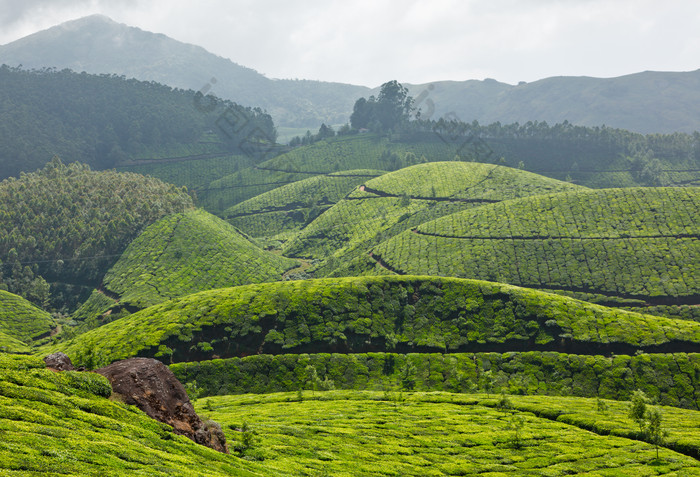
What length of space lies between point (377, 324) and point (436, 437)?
44.7 m

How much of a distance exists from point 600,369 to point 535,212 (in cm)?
10132

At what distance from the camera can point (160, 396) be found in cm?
3831

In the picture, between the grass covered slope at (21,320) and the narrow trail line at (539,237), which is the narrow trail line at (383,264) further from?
the grass covered slope at (21,320)

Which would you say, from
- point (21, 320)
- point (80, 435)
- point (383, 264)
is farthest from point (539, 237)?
point (21, 320)

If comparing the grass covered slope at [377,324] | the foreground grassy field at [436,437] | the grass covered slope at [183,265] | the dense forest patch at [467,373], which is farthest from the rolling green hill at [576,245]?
the foreground grassy field at [436,437]

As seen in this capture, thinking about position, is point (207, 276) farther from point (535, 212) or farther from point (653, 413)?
point (653, 413)

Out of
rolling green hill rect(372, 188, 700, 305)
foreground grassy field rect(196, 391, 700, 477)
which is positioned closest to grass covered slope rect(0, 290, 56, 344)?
foreground grassy field rect(196, 391, 700, 477)

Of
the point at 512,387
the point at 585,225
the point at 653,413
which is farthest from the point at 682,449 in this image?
the point at 585,225

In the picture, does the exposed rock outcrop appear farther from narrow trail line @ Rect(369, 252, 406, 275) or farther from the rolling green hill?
narrow trail line @ Rect(369, 252, 406, 275)

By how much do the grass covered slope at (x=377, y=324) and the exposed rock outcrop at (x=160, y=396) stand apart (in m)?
51.2

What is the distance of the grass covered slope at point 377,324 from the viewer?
90062mm

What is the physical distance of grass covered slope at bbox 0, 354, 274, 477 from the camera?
23469mm

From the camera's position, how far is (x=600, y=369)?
83562 millimetres

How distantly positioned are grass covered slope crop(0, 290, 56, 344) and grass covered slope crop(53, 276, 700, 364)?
1730 inches
